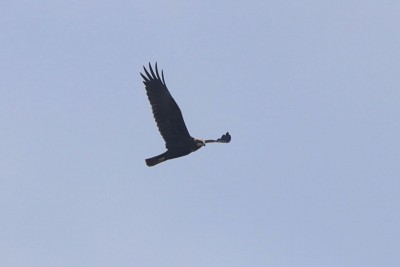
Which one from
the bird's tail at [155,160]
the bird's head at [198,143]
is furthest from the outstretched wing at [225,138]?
the bird's tail at [155,160]

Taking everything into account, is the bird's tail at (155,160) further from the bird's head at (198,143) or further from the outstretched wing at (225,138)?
the outstretched wing at (225,138)

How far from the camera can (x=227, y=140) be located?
2200 inches

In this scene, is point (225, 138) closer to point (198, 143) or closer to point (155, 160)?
point (198, 143)

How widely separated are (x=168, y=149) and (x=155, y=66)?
2.88 meters

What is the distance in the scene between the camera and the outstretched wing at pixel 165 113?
53.2 meters

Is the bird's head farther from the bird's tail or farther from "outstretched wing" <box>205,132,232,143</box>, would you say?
"outstretched wing" <box>205,132,232,143</box>

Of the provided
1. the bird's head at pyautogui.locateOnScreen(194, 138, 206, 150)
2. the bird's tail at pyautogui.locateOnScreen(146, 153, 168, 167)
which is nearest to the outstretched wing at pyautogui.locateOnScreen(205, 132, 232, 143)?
the bird's head at pyautogui.locateOnScreen(194, 138, 206, 150)

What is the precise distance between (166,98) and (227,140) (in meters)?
3.67

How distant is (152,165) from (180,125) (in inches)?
67.9

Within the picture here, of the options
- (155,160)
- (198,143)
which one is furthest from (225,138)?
(155,160)

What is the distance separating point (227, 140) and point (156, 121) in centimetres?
357

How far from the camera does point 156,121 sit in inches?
2101

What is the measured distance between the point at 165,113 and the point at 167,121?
287 mm

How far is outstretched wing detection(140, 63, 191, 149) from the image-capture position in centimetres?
5316
